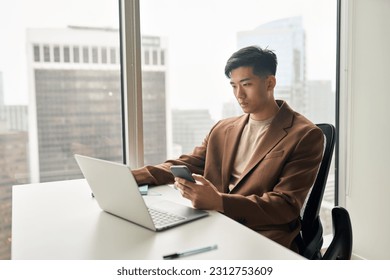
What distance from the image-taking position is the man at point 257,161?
51.5 inches

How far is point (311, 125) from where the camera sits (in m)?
1.49

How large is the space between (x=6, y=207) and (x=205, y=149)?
3.32 ft

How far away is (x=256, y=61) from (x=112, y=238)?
36.5 inches

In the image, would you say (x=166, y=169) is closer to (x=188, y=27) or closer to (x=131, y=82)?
(x=131, y=82)

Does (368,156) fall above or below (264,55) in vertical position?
below

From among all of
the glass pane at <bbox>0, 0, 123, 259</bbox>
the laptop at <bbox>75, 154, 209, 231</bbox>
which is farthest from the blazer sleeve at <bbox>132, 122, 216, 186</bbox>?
the glass pane at <bbox>0, 0, 123, 259</bbox>

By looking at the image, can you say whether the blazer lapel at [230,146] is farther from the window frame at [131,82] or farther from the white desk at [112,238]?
the window frame at [131,82]

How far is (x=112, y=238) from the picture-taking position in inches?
41.9

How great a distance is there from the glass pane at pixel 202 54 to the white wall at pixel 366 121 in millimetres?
212

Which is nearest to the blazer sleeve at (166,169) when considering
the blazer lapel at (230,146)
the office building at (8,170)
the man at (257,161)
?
the man at (257,161)

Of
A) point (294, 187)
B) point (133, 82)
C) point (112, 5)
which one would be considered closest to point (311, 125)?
point (294, 187)

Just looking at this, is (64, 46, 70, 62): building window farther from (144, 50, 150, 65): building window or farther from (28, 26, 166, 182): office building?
(144, 50, 150, 65): building window
